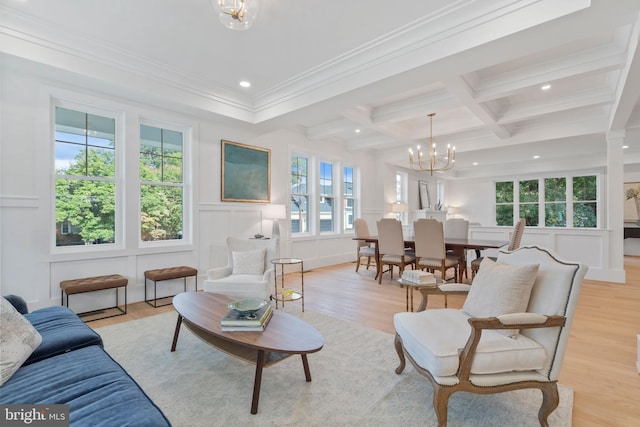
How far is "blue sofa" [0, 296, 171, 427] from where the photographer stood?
44.9 inches

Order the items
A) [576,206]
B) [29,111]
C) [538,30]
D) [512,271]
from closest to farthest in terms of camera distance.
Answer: [512,271]
[538,30]
[29,111]
[576,206]

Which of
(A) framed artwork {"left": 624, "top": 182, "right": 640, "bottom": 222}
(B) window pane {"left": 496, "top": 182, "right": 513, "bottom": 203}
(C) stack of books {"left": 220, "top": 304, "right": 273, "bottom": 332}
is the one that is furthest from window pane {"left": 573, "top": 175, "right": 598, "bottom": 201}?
(C) stack of books {"left": 220, "top": 304, "right": 273, "bottom": 332}

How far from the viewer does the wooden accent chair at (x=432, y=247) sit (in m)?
4.53

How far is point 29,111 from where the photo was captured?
321cm

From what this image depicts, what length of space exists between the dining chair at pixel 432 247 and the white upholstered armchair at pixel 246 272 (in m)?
Result: 2.27

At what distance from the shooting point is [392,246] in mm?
5008

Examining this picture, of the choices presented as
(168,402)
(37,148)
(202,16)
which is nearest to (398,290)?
(168,402)

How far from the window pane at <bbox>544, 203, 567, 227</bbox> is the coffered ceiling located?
4.56 meters

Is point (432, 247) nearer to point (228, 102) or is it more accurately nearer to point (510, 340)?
point (510, 340)

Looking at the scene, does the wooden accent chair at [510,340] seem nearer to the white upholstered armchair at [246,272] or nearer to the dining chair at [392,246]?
the white upholstered armchair at [246,272]

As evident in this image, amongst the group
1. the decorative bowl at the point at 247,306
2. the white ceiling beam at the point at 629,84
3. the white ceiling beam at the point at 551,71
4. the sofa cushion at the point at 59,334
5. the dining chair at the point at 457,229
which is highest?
the white ceiling beam at the point at 551,71

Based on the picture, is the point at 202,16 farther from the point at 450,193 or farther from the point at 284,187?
the point at 450,193

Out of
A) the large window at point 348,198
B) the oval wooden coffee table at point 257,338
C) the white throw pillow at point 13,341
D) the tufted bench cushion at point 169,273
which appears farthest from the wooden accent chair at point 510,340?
the large window at point 348,198

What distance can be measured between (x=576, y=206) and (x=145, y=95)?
35.5ft
